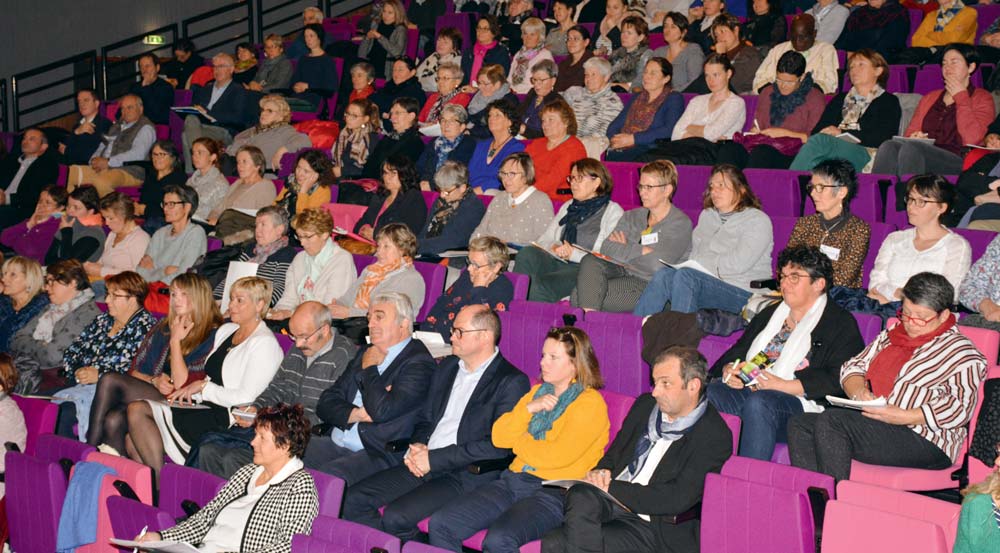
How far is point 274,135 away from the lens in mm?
7656

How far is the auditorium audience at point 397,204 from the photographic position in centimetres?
612


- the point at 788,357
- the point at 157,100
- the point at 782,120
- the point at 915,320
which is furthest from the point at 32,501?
the point at 157,100

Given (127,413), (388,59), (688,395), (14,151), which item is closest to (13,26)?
(14,151)

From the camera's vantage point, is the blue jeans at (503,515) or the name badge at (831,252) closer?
the blue jeans at (503,515)

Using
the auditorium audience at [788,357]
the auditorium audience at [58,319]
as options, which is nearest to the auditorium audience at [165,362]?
the auditorium audience at [58,319]

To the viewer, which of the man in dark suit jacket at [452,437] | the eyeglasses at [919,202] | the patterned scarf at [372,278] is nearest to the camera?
the man in dark suit jacket at [452,437]

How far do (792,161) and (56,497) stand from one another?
3.85 metres

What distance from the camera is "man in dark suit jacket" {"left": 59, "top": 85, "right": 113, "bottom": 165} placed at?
8.55m

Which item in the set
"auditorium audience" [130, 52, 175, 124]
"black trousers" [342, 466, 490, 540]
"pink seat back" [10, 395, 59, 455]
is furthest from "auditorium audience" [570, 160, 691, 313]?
"auditorium audience" [130, 52, 175, 124]

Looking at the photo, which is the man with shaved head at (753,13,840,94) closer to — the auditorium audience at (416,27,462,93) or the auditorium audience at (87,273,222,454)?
the auditorium audience at (416,27,462,93)

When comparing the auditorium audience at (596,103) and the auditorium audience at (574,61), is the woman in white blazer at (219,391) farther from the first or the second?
the auditorium audience at (574,61)

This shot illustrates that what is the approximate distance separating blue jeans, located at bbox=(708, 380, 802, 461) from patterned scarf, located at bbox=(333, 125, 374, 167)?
3.83 meters

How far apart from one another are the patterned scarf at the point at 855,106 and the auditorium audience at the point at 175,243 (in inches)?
141

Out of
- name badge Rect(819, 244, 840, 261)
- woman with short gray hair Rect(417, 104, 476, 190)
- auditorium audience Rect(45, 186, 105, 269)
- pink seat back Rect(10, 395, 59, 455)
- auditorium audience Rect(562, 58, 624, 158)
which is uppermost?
auditorium audience Rect(562, 58, 624, 158)
